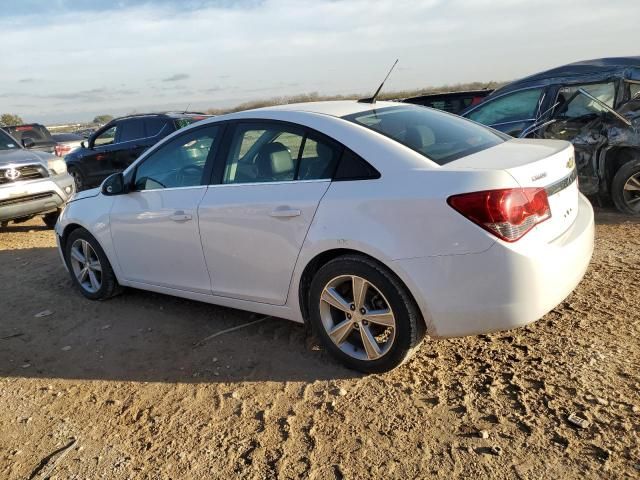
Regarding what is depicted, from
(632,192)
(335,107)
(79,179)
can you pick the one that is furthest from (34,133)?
(632,192)

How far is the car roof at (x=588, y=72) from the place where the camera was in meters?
6.79

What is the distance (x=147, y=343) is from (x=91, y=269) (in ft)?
4.51

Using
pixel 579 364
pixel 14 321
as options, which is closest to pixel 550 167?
pixel 579 364

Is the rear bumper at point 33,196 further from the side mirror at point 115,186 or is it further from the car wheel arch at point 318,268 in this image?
the car wheel arch at point 318,268

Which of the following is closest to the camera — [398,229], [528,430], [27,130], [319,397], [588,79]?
[528,430]

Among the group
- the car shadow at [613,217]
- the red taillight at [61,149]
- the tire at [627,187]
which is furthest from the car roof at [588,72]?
the red taillight at [61,149]

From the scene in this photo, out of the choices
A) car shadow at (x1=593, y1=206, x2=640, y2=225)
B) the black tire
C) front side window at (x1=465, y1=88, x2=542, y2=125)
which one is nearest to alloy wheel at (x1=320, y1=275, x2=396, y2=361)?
car shadow at (x1=593, y1=206, x2=640, y2=225)

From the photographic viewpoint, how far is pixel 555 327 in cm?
368

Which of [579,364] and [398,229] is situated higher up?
[398,229]

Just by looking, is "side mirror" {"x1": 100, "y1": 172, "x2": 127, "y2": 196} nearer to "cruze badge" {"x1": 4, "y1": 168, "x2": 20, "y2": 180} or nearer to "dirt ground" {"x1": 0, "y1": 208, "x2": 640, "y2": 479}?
"dirt ground" {"x1": 0, "y1": 208, "x2": 640, "y2": 479}

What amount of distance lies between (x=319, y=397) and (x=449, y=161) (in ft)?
5.02

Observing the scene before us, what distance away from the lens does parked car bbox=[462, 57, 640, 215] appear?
20.7 feet

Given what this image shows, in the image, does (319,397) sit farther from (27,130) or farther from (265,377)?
(27,130)

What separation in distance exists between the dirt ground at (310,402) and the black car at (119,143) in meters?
6.79
